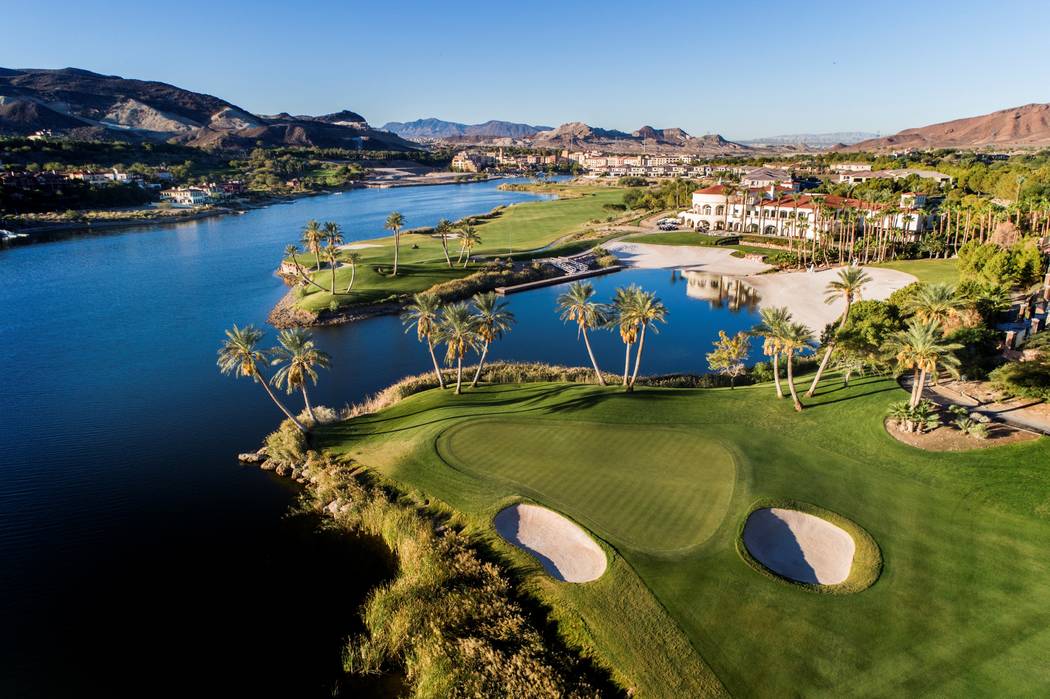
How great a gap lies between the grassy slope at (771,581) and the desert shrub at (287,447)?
5.66 ft

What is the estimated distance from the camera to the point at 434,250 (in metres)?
95.1

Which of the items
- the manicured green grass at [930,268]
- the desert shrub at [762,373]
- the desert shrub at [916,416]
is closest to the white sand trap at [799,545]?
the desert shrub at [916,416]

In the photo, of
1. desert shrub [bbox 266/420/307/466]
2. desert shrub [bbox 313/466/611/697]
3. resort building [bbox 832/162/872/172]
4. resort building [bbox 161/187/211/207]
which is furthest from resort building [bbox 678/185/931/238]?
resort building [bbox 161/187/211/207]

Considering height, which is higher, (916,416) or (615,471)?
(916,416)

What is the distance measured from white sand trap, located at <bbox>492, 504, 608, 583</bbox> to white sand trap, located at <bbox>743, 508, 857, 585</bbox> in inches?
261

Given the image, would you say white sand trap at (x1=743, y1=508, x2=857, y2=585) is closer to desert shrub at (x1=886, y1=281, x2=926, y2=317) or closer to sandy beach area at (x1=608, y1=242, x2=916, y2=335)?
desert shrub at (x1=886, y1=281, x2=926, y2=317)

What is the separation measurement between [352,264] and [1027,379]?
7323cm

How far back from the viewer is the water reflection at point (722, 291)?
71.4 metres

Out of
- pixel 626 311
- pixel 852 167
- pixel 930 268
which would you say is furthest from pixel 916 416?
pixel 852 167

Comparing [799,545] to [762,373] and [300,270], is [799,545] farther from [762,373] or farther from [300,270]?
[300,270]

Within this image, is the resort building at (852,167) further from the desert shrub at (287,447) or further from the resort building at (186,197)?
the resort building at (186,197)

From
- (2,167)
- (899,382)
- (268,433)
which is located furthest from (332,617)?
(2,167)

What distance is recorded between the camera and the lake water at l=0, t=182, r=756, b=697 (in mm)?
21016

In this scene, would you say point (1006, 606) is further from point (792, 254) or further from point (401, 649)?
point (792, 254)
